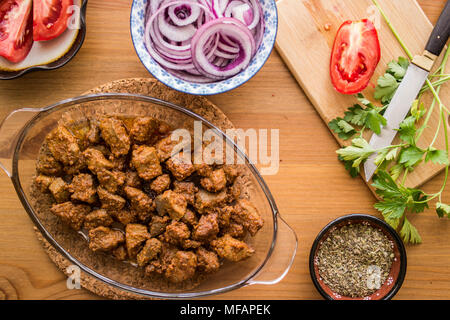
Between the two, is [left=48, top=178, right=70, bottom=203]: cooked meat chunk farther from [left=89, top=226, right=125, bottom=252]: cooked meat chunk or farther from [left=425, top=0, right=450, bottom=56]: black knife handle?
[left=425, top=0, right=450, bottom=56]: black knife handle

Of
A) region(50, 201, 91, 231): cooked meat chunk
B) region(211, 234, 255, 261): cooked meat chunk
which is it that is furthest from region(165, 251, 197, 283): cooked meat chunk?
region(50, 201, 91, 231): cooked meat chunk

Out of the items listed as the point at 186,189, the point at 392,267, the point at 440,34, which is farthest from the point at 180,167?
the point at 440,34

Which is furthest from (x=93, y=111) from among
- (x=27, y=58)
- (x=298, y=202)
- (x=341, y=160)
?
(x=341, y=160)

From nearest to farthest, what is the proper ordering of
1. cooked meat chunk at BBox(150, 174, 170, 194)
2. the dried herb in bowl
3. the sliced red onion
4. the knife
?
1. the sliced red onion
2. cooked meat chunk at BBox(150, 174, 170, 194)
3. the knife
4. the dried herb in bowl

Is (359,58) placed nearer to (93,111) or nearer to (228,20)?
(228,20)

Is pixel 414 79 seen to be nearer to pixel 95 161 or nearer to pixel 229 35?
pixel 229 35

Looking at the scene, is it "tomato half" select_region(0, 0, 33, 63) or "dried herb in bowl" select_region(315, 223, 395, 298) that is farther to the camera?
"dried herb in bowl" select_region(315, 223, 395, 298)
